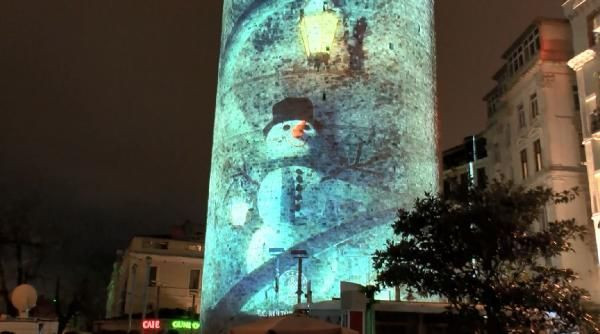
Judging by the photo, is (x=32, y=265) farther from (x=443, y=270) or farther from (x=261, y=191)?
(x=443, y=270)

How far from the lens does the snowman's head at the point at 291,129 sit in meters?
19.7

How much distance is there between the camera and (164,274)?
4069cm

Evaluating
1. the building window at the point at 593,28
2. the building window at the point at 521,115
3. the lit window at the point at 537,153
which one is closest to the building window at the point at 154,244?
the building window at the point at 521,115

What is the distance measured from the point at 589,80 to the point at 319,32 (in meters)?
8.71

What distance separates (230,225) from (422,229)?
1015 cm

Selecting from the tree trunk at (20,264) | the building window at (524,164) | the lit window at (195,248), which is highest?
the building window at (524,164)

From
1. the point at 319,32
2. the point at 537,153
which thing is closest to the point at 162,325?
the point at 319,32

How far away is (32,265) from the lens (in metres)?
30.6

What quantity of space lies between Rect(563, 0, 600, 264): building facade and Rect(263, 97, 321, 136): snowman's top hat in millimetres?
8472

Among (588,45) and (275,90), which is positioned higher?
(588,45)

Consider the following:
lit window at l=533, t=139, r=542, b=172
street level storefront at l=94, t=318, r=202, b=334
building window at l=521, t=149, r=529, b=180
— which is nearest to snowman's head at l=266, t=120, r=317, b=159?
lit window at l=533, t=139, r=542, b=172

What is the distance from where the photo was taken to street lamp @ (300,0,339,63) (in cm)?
2027

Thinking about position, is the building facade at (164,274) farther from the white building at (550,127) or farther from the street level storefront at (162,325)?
the white building at (550,127)

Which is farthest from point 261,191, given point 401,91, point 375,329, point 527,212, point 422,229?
point 527,212
